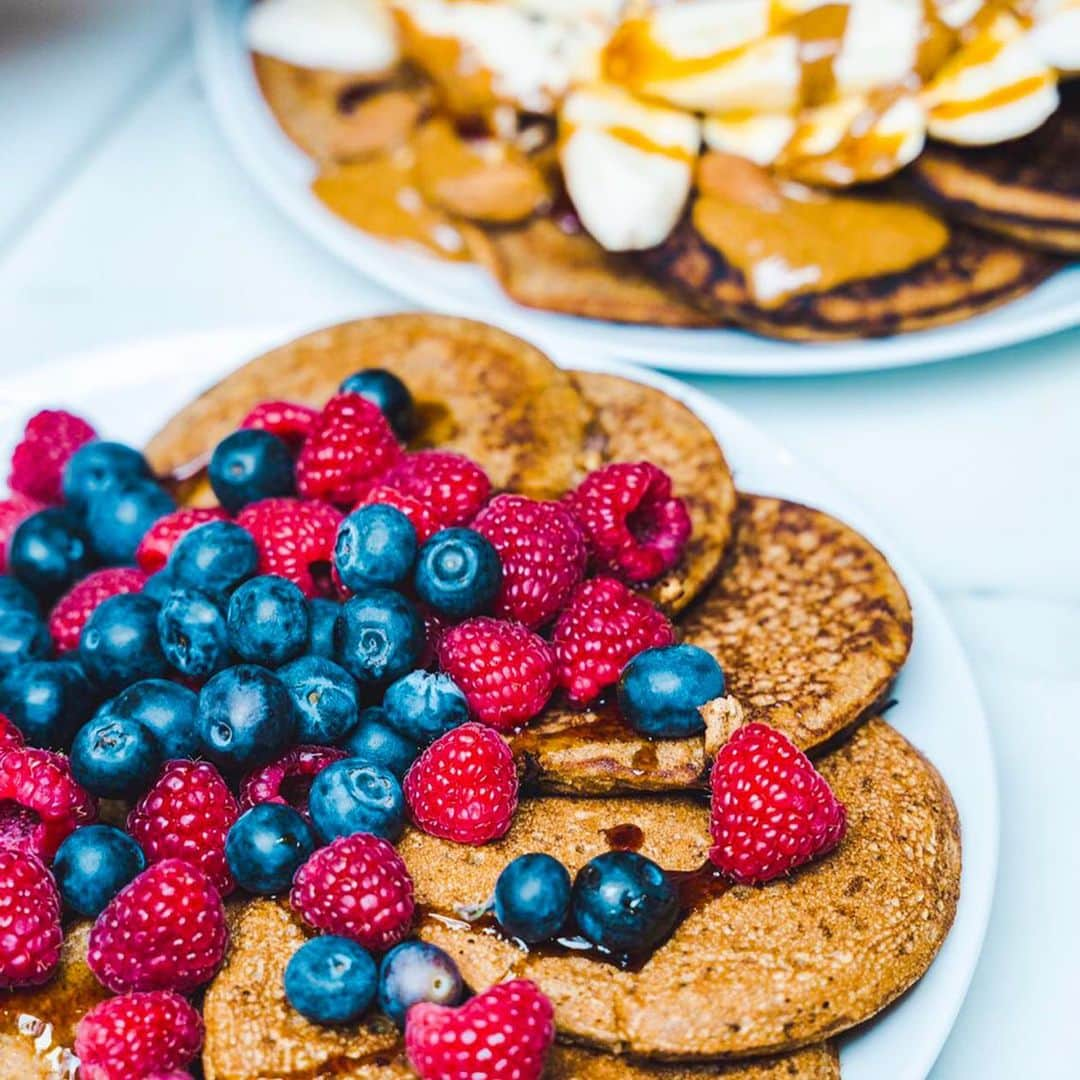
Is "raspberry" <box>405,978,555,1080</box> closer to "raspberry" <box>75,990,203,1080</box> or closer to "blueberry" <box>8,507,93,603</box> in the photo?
"raspberry" <box>75,990,203,1080</box>

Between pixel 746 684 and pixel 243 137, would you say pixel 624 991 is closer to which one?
pixel 746 684

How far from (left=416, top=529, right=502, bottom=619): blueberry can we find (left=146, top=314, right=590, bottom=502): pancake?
0.26 m

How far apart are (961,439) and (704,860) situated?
41.5 inches

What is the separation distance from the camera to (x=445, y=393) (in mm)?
1918

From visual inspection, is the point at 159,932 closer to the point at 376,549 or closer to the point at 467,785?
the point at 467,785

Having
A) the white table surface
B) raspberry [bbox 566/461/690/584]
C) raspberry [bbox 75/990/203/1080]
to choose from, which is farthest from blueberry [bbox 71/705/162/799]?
the white table surface

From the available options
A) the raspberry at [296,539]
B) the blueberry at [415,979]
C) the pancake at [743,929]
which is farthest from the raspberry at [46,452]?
the blueberry at [415,979]

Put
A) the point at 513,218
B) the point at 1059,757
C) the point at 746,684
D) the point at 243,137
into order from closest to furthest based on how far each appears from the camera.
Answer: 1. the point at 746,684
2. the point at 1059,757
3. the point at 513,218
4. the point at 243,137

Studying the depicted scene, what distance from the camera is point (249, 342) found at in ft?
7.02

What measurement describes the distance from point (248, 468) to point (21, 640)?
348mm

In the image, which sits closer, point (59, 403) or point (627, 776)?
point (627, 776)

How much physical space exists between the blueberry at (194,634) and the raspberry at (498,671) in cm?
26

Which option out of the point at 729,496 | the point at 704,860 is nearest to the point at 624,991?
the point at 704,860

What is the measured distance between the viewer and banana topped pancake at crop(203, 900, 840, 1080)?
4.10 feet
